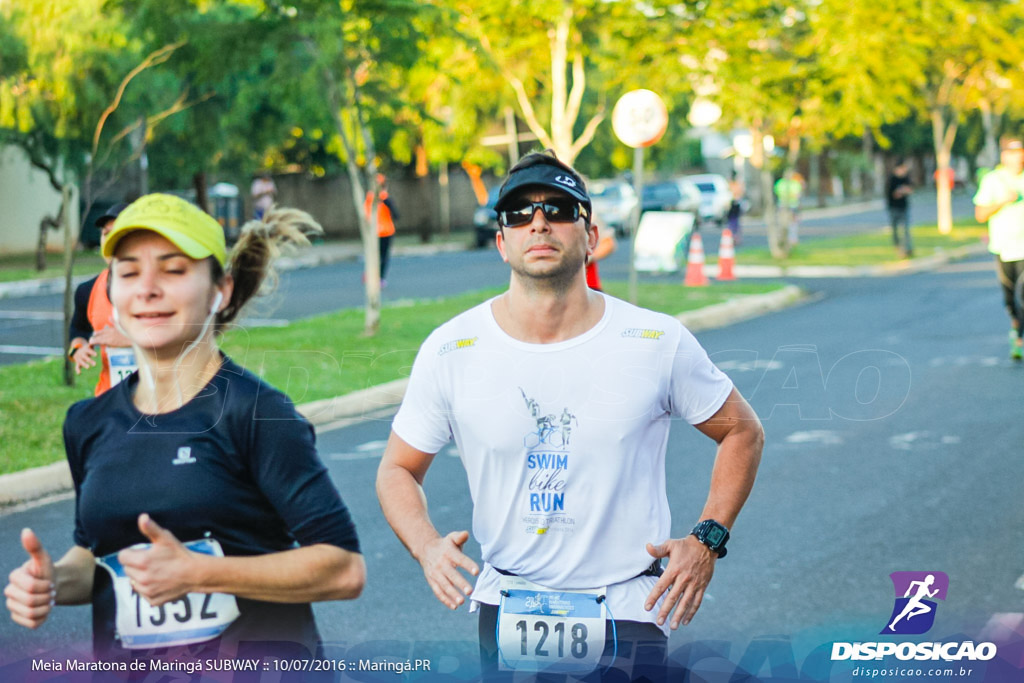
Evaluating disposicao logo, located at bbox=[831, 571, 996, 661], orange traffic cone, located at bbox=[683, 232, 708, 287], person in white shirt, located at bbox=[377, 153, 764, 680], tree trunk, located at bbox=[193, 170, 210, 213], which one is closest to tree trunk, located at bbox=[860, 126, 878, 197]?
tree trunk, located at bbox=[193, 170, 210, 213]

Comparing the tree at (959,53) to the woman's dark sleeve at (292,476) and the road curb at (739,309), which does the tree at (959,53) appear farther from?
the woman's dark sleeve at (292,476)

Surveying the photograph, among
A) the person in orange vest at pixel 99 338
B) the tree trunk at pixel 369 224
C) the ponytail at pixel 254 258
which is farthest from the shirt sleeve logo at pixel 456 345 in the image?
the tree trunk at pixel 369 224

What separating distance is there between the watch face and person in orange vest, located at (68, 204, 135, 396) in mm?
3545

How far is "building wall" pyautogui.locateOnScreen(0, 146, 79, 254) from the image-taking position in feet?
107

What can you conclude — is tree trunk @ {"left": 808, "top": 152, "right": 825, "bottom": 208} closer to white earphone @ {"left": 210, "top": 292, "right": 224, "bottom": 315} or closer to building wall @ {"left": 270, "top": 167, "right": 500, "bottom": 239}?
building wall @ {"left": 270, "top": 167, "right": 500, "bottom": 239}

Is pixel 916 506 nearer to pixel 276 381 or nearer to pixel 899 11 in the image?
pixel 276 381

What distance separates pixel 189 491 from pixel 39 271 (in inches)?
986

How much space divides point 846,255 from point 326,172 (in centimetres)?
→ 2146

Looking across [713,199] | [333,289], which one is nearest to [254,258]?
[333,289]

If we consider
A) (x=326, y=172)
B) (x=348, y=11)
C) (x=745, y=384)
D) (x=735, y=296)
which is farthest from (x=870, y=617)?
(x=326, y=172)

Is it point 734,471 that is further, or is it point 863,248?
point 863,248

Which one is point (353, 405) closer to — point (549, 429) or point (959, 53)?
point (549, 429)

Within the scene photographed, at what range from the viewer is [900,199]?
87.1 ft

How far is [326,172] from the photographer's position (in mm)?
43469
